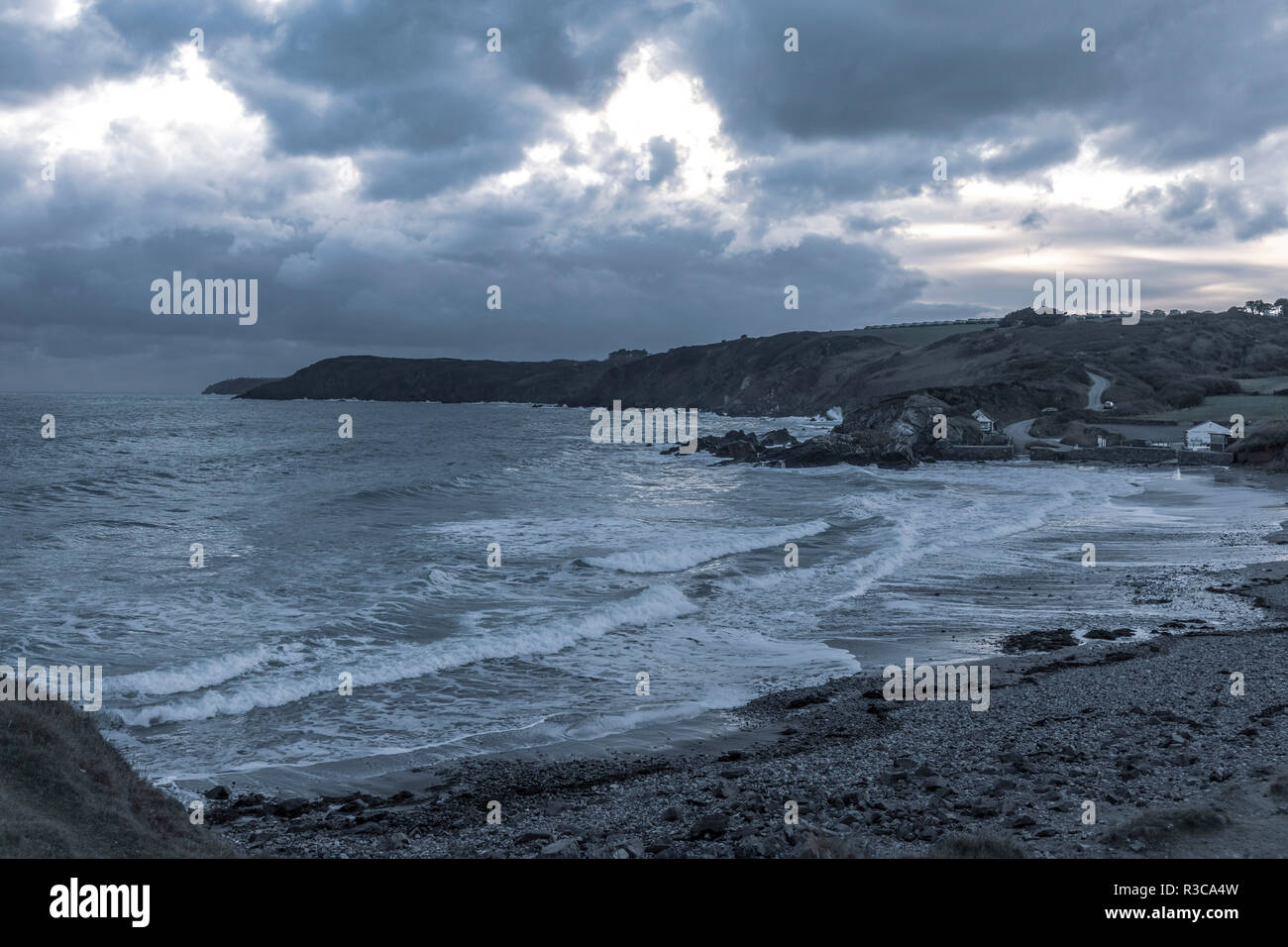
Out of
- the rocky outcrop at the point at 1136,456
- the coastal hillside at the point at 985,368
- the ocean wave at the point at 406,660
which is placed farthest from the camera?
the coastal hillside at the point at 985,368

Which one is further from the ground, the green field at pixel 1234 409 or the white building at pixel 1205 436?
the green field at pixel 1234 409

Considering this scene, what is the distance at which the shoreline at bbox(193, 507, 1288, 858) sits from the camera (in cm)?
724

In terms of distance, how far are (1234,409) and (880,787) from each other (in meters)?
74.2

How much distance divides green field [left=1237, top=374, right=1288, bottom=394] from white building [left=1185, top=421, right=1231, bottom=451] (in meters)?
24.4

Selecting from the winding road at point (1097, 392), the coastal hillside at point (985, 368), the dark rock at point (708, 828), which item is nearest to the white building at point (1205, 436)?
the coastal hillside at point (985, 368)

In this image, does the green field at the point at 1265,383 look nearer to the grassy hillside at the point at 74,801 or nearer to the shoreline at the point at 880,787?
the shoreline at the point at 880,787

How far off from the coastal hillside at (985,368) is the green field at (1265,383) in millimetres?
1681

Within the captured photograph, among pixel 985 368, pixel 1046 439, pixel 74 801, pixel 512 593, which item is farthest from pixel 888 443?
pixel 74 801

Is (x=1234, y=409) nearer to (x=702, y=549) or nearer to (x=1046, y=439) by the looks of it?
(x=1046, y=439)

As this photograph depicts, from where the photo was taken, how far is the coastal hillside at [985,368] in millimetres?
84125

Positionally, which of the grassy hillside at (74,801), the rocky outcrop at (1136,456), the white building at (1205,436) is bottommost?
the grassy hillside at (74,801)

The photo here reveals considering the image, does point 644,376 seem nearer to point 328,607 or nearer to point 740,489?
point 740,489
